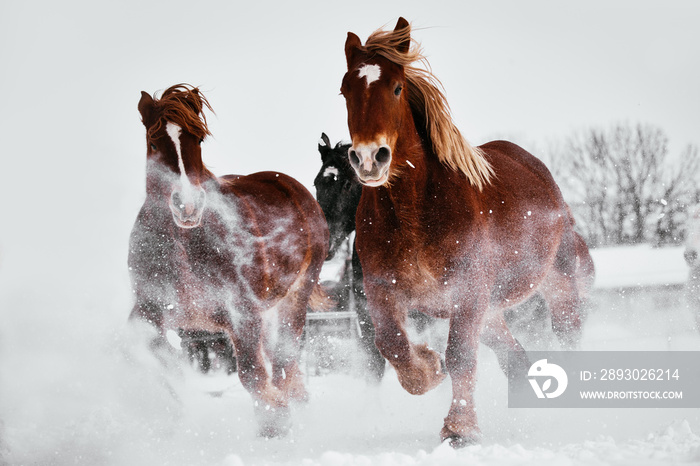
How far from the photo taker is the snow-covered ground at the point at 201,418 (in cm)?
323

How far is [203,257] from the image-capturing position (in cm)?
372

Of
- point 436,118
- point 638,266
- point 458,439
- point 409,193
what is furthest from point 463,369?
point 638,266

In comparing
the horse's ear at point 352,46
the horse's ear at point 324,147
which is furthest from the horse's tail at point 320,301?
the horse's ear at point 352,46

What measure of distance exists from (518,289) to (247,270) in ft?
5.42

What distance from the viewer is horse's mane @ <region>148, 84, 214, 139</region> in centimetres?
356

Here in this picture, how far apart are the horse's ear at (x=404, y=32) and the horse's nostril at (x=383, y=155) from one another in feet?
2.14

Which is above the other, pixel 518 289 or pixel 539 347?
pixel 518 289

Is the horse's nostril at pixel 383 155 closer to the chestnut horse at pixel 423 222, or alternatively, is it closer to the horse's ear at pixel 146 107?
the chestnut horse at pixel 423 222

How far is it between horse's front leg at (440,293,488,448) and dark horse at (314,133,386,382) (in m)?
1.34

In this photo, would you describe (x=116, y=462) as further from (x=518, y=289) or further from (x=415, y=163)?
(x=518, y=289)

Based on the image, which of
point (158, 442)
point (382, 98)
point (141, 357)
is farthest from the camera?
point (141, 357)

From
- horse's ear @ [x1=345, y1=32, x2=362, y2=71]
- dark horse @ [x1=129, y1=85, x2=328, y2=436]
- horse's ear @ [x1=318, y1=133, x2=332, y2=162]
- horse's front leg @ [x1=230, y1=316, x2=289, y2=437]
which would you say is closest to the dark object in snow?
dark horse @ [x1=129, y1=85, x2=328, y2=436]

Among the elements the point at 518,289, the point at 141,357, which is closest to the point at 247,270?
the point at 141,357

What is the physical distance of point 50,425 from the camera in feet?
12.3
